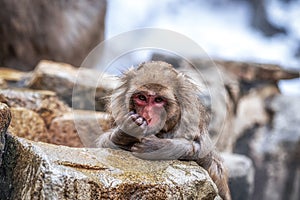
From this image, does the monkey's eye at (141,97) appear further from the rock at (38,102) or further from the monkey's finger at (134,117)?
the rock at (38,102)

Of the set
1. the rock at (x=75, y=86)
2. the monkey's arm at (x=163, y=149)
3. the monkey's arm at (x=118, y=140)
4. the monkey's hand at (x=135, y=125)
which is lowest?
the rock at (x=75, y=86)

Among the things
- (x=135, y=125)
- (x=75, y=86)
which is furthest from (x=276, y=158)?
(x=135, y=125)

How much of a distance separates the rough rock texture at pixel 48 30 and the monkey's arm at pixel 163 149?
4.59 m

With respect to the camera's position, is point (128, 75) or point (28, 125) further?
point (28, 125)

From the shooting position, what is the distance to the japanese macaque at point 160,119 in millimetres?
2438

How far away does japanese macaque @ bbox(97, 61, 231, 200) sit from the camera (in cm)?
244

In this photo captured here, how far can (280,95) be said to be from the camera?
7.29 meters

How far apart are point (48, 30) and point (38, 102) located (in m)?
3.54

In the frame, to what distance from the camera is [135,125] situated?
7.93ft

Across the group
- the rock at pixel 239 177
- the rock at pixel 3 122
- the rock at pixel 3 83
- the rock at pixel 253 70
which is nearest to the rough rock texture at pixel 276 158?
the rock at pixel 253 70

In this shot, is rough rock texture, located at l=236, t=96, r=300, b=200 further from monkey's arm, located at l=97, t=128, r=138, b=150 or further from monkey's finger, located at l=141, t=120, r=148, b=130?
monkey's finger, located at l=141, t=120, r=148, b=130

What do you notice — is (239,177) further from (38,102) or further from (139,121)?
(139,121)

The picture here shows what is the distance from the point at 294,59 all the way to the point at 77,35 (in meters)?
4.33

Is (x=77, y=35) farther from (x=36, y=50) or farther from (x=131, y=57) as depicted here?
(x=131, y=57)
